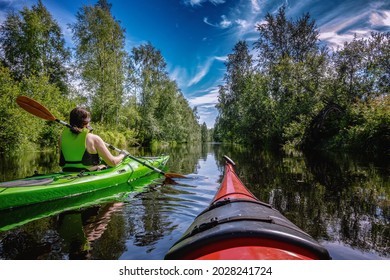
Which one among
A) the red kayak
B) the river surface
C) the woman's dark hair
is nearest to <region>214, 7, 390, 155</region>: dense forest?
the river surface

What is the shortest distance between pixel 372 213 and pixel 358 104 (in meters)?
12.2

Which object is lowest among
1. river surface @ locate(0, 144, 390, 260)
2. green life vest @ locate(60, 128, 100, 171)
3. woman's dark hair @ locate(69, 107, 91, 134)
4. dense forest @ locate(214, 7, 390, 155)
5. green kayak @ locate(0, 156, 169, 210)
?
river surface @ locate(0, 144, 390, 260)

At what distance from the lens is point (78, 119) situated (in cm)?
372

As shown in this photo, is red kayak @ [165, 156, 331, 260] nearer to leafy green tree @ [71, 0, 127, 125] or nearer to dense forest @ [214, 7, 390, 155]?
dense forest @ [214, 7, 390, 155]

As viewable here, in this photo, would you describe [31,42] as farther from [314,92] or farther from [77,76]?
[314,92]

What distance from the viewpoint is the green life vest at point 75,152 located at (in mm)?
3760

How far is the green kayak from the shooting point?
Answer: 3199 millimetres

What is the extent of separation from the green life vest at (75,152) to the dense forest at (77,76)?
6.64 metres

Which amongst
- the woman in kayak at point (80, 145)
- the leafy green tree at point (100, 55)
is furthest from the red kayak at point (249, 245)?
the leafy green tree at point (100, 55)

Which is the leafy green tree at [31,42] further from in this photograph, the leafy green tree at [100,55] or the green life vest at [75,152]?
the green life vest at [75,152]
